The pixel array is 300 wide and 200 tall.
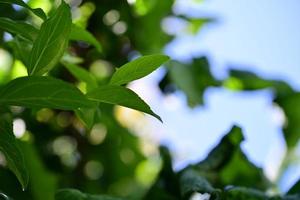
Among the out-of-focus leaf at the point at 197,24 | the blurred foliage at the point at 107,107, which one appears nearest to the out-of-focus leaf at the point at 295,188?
the blurred foliage at the point at 107,107

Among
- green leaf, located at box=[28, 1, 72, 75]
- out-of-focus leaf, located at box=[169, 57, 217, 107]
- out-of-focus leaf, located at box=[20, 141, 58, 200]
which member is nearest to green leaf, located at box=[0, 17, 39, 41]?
green leaf, located at box=[28, 1, 72, 75]

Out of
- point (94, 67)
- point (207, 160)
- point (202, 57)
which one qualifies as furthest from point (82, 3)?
point (207, 160)

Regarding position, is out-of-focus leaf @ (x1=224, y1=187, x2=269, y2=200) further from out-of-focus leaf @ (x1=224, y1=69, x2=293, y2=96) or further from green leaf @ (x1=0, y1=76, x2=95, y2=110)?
out-of-focus leaf @ (x1=224, y1=69, x2=293, y2=96)

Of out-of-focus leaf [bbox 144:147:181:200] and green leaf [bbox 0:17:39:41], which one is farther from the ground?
green leaf [bbox 0:17:39:41]

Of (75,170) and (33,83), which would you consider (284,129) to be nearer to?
(75,170)

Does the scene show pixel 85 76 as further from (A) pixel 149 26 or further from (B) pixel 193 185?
(A) pixel 149 26

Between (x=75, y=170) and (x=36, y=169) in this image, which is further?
(x=75, y=170)
